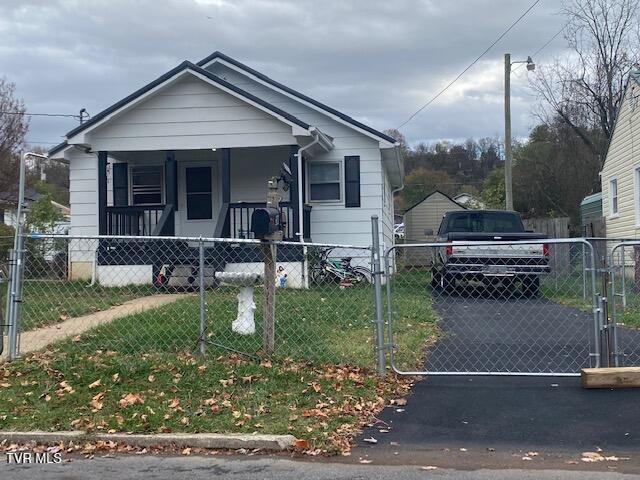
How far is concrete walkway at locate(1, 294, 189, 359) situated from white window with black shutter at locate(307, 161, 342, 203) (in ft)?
20.7

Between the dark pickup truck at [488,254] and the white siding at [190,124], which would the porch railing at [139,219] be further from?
the dark pickup truck at [488,254]

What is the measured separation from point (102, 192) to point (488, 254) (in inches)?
347

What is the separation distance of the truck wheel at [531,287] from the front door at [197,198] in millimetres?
8877

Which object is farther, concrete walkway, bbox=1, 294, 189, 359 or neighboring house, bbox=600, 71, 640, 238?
neighboring house, bbox=600, 71, 640, 238

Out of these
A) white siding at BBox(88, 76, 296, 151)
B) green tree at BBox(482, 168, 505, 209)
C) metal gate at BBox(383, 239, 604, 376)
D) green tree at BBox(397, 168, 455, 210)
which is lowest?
metal gate at BBox(383, 239, 604, 376)

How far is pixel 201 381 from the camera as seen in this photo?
6.61 metres

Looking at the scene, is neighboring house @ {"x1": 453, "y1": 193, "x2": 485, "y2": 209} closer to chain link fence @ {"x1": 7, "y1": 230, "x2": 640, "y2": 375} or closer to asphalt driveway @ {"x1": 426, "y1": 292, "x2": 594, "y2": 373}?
chain link fence @ {"x1": 7, "y1": 230, "x2": 640, "y2": 375}

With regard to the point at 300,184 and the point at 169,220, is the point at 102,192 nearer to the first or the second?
the point at 169,220

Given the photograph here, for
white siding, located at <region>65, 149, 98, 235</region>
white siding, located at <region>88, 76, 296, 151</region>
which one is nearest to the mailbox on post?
white siding, located at <region>88, 76, 296, 151</region>

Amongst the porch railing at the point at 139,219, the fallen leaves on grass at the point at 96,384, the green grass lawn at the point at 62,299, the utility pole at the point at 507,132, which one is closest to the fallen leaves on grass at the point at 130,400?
the fallen leaves on grass at the point at 96,384

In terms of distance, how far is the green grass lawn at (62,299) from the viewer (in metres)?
9.99

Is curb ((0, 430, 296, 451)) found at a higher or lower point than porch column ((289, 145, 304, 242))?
lower

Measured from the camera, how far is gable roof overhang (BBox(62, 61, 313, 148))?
14.8 metres

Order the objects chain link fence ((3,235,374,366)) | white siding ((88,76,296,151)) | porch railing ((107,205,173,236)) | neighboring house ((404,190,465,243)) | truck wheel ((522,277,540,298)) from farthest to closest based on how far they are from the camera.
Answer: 1. neighboring house ((404,190,465,243))
2. porch railing ((107,205,173,236))
3. white siding ((88,76,296,151))
4. truck wheel ((522,277,540,298))
5. chain link fence ((3,235,374,366))
